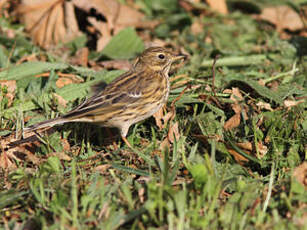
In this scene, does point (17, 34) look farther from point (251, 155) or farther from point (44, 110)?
point (251, 155)

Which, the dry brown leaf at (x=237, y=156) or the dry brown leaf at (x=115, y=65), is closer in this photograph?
the dry brown leaf at (x=237, y=156)

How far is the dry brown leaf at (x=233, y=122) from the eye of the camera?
237 inches

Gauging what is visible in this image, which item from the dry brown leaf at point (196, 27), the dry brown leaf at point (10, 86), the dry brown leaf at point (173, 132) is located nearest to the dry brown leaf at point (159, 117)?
the dry brown leaf at point (173, 132)

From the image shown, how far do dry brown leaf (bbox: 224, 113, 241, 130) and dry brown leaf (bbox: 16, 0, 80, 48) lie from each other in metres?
3.97

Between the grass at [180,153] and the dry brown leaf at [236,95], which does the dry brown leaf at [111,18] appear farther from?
the dry brown leaf at [236,95]

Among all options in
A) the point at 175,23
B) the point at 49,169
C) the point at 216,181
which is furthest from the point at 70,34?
the point at 216,181

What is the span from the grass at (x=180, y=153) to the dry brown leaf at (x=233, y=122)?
0.04 m

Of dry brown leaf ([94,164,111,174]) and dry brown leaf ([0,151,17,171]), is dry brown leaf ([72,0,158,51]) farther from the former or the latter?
dry brown leaf ([94,164,111,174])

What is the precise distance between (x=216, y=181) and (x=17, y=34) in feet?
17.5

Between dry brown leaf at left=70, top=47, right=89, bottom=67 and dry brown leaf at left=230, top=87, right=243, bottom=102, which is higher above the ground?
dry brown leaf at left=70, top=47, right=89, bottom=67

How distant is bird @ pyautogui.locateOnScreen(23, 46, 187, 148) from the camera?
5.65m

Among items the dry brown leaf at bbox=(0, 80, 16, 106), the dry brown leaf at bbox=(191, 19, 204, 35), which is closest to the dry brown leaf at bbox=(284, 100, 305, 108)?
the dry brown leaf at bbox=(191, 19, 204, 35)

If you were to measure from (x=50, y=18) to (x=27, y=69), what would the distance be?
194cm

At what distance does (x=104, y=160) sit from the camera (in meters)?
5.52
